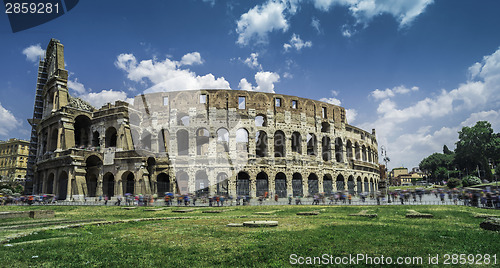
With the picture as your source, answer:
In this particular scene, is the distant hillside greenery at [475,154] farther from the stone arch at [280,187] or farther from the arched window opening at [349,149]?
the stone arch at [280,187]

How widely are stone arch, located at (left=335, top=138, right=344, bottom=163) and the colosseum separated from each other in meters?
1.26

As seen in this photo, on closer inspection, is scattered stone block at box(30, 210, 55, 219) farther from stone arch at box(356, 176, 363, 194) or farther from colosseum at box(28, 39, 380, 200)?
stone arch at box(356, 176, 363, 194)

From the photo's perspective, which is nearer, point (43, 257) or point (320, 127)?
point (43, 257)

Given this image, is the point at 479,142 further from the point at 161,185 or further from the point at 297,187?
the point at 161,185

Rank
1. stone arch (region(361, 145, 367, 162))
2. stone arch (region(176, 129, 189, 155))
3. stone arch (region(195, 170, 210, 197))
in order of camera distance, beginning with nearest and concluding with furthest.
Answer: stone arch (region(195, 170, 210, 197)) → stone arch (region(176, 129, 189, 155)) → stone arch (region(361, 145, 367, 162))

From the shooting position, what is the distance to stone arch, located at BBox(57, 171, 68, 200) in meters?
34.4

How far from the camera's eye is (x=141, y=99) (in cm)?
4047

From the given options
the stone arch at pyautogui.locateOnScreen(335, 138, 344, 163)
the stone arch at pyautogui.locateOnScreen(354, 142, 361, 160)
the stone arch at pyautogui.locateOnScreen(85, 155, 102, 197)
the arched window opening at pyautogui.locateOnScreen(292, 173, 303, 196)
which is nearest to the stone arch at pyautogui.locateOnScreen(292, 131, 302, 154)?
the arched window opening at pyautogui.locateOnScreen(292, 173, 303, 196)

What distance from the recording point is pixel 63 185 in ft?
115

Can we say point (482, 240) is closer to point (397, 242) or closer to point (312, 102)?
point (397, 242)

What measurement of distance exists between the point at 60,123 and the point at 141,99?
1002 cm

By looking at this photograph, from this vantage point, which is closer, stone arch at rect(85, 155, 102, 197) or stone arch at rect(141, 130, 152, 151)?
stone arch at rect(85, 155, 102, 197)

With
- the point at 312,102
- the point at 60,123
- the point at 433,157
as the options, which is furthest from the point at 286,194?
the point at 433,157

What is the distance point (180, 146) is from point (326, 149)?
21473 mm
